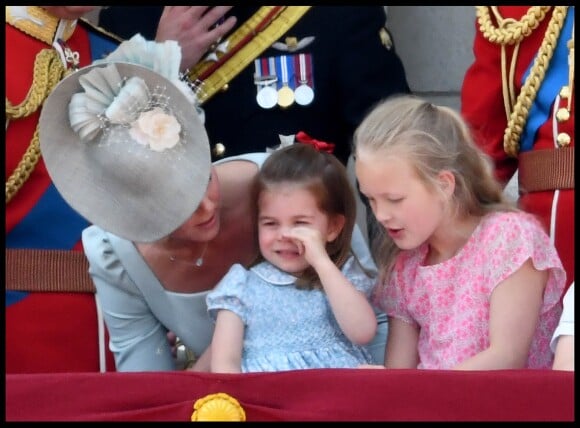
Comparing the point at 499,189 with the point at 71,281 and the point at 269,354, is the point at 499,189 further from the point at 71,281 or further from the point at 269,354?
the point at 71,281

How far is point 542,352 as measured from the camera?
185 centimetres

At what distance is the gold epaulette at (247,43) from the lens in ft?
7.29

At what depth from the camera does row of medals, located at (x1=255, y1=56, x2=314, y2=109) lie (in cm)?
221

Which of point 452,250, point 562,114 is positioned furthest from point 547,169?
point 452,250

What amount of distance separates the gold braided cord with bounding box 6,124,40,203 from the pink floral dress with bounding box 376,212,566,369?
615 millimetres

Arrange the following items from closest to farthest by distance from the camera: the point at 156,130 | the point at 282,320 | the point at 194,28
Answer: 1. the point at 156,130
2. the point at 282,320
3. the point at 194,28

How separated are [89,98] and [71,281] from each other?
0.38 m

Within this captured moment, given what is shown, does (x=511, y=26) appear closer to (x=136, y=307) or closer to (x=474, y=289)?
(x=474, y=289)

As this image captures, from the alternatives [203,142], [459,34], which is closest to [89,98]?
[203,142]

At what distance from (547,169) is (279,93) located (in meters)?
0.51

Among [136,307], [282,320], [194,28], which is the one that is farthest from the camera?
[194,28]

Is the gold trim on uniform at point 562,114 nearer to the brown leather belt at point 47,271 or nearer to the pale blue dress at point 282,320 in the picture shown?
the pale blue dress at point 282,320

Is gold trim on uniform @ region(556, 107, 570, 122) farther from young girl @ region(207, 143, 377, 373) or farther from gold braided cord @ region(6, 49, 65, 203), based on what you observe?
gold braided cord @ region(6, 49, 65, 203)

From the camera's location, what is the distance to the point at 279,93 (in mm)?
2219
